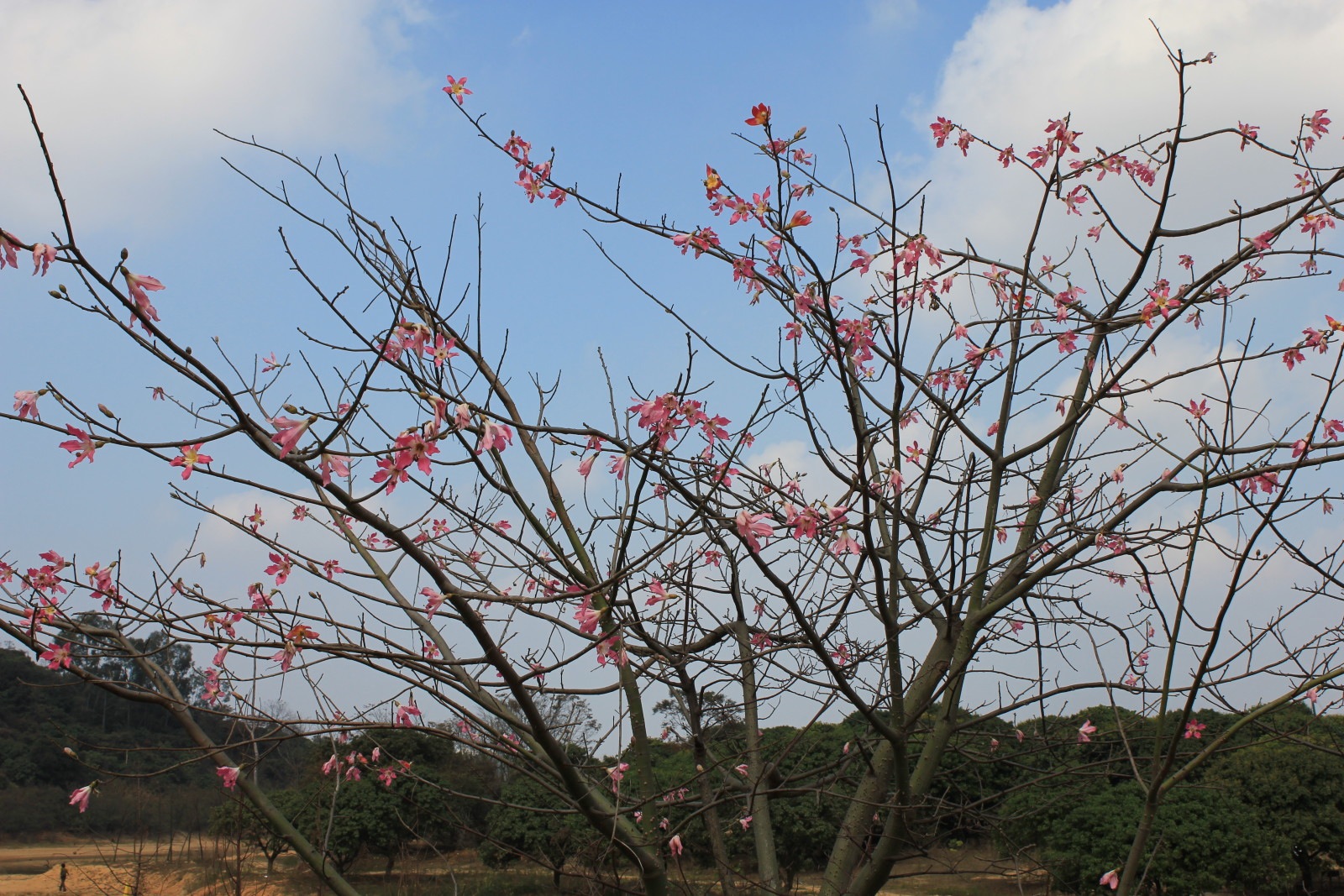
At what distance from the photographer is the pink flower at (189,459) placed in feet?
5.43

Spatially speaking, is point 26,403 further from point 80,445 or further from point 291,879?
point 291,879

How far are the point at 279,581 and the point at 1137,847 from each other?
2.39m

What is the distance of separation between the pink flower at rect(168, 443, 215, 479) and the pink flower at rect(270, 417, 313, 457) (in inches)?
14.0

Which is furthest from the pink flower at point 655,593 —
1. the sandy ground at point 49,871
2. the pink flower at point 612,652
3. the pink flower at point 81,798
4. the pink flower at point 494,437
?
the sandy ground at point 49,871

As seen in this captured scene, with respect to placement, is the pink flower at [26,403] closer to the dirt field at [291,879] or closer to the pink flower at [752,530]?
the pink flower at [752,530]

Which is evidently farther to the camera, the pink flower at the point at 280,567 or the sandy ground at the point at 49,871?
the sandy ground at the point at 49,871

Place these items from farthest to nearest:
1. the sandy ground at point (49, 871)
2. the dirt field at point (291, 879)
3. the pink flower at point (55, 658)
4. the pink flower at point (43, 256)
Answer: the sandy ground at point (49, 871) < the dirt field at point (291, 879) < the pink flower at point (55, 658) < the pink flower at point (43, 256)

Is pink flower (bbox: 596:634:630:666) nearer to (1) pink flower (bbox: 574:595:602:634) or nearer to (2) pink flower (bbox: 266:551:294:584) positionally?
(1) pink flower (bbox: 574:595:602:634)

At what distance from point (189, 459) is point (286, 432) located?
0.40m

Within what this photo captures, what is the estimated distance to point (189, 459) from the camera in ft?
5.46

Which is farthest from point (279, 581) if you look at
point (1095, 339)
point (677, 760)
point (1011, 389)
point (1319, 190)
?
point (677, 760)

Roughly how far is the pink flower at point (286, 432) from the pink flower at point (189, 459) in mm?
355

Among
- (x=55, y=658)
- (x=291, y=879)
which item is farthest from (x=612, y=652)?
(x=291, y=879)

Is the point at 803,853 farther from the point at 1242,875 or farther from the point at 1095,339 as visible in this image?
the point at 1095,339
